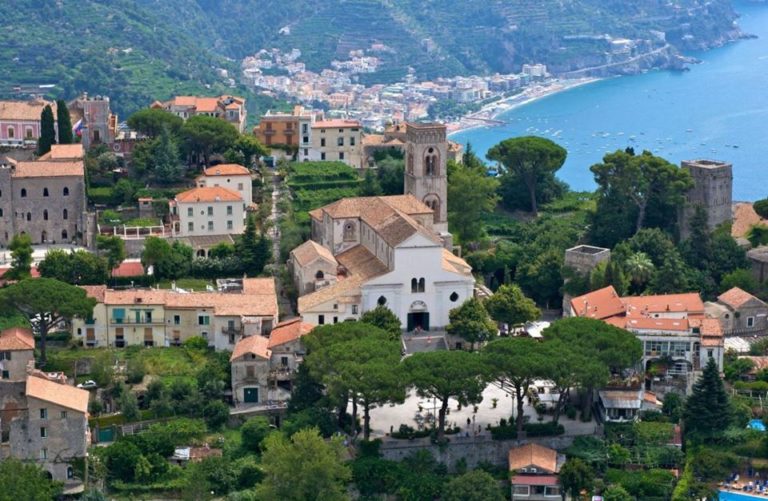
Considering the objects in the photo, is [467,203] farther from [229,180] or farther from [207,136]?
[207,136]

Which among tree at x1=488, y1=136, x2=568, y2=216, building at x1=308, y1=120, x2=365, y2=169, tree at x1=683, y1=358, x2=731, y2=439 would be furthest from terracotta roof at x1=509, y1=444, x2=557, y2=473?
building at x1=308, y1=120, x2=365, y2=169

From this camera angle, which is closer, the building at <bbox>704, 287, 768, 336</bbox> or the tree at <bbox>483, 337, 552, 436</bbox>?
the tree at <bbox>483, 337, 552, 436</bbox>

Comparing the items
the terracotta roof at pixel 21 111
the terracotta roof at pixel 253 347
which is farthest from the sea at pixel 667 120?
the terracotta roof at pixel 253 347

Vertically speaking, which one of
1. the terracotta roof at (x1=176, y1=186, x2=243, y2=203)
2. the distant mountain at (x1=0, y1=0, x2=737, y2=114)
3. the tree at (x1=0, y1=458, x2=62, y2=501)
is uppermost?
the distant mountain at (x1=0, y1=0, x2=737, y2=114)

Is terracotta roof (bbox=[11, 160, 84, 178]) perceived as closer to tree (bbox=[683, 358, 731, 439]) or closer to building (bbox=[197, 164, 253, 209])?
building (bbox=[197, 164, 253, 209])

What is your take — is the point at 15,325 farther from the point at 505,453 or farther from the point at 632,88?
the point at 632,88

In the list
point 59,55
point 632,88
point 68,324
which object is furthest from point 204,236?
point 632,88

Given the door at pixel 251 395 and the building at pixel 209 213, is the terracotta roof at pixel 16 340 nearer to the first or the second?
the door at pixel 251 395
